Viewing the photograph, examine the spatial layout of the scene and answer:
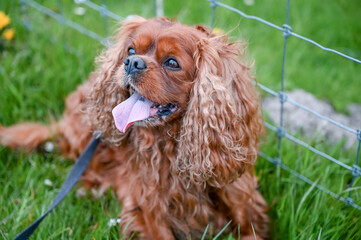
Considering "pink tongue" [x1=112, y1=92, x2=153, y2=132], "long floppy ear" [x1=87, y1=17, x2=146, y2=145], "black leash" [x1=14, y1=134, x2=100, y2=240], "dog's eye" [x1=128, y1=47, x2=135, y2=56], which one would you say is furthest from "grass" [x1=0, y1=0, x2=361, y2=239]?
"pink tongue" [x1=112, y1=92, x2=153, y2=132]

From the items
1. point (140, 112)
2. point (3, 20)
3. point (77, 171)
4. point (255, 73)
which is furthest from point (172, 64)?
point (3, 20)

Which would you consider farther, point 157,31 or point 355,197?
point 355,197

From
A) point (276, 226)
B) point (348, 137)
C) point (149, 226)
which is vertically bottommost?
point (149, 226)

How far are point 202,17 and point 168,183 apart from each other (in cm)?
239

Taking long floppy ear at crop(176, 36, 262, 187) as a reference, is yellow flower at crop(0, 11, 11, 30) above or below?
below

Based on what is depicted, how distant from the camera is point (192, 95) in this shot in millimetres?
2184

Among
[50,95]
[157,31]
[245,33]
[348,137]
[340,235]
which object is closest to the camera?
[157,31]

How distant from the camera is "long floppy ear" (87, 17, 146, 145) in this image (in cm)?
243

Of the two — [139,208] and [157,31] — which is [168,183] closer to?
[139,208]

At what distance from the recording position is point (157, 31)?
2.18m

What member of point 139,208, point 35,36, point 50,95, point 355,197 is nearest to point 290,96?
point 355,197

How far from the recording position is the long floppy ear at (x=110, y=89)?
2.43 metres

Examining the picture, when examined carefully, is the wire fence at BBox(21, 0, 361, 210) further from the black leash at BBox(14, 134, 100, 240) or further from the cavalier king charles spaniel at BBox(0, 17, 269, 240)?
the black leash at BBox(14, 134, 100, 240)

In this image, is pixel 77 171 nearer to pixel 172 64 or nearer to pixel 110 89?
pixel 110 89
